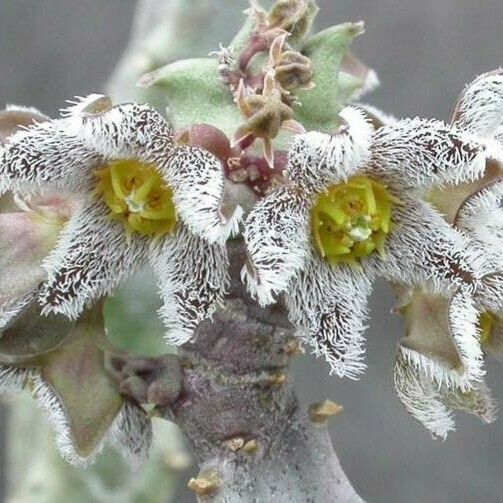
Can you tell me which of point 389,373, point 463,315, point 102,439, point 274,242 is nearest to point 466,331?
point 463,315

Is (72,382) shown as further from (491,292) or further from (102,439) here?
(491,292)

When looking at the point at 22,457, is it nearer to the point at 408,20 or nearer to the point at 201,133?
the point at 201,133

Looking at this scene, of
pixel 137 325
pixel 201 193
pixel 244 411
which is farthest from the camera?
pixel 137 325

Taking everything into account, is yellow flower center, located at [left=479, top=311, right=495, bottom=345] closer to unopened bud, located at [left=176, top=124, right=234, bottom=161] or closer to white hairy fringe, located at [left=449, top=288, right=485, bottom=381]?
white hairy fringe, located at [left=449, top=288, right=485, bottom=381]

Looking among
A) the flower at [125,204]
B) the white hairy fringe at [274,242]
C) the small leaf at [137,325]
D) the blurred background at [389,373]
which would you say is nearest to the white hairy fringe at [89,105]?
the flower at [125,204]

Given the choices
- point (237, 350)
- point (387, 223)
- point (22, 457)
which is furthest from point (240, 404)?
point (22, 457)

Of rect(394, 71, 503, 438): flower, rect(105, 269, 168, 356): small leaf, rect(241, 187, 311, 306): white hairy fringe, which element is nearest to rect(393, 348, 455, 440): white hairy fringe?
rect(394, 71, 503, 438): flower
